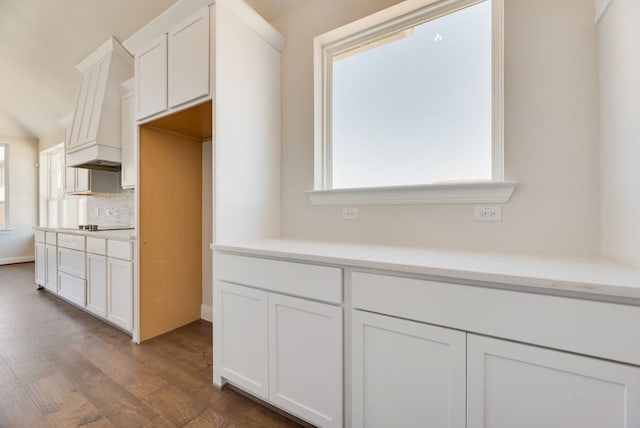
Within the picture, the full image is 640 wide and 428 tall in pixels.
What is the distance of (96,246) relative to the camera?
2.72 m

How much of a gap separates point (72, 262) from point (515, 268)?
4.22 m

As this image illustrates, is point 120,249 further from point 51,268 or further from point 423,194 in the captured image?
point 423,194

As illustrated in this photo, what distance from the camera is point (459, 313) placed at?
3.21ft

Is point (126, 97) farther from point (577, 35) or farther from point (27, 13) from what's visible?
point (577, 35)

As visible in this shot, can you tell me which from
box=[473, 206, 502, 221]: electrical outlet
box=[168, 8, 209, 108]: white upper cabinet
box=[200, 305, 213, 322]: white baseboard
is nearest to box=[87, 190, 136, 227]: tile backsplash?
box=[200, 305, 213, 322]: white baseboard

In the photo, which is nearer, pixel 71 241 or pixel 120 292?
pixel 120 292

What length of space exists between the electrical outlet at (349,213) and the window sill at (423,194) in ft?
0.16

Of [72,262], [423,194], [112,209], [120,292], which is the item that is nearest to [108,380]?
[120,292]

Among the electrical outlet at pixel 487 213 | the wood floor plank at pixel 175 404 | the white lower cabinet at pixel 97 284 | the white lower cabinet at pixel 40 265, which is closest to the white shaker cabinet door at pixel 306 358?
the wood floor plank at pixel 175 404

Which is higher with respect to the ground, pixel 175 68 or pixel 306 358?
pixel 175 68

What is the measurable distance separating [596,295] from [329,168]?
1.60m

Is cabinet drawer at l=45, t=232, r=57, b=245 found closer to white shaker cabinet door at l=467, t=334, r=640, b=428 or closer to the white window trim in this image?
the white window trim

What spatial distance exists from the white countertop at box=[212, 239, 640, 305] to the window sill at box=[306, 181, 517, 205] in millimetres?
293

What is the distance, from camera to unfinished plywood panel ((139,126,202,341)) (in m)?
2.34
